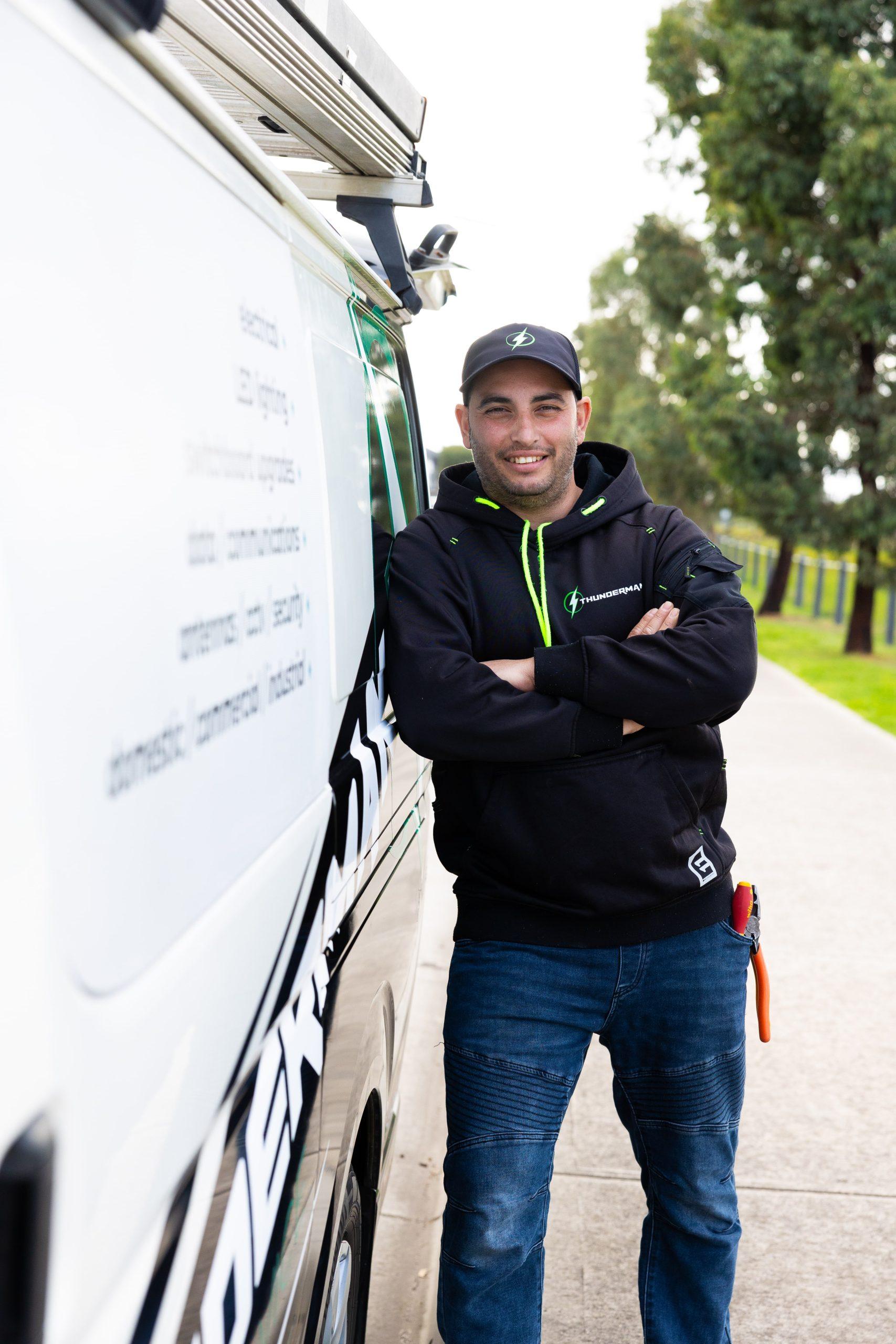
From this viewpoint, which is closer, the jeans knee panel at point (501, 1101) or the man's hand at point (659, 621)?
the jeans knee panel at point (501, 1101)

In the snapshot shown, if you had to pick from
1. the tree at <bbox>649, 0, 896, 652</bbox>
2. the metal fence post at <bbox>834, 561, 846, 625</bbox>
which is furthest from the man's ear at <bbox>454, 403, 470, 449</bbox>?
the metal fence post at <bbox>834, 561, 846, 625</bbox>

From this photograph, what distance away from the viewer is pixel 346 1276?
2252 millimetres

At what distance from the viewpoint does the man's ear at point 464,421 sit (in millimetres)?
2707

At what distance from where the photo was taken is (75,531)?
1.03 m

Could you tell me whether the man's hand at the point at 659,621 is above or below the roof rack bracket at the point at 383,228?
below

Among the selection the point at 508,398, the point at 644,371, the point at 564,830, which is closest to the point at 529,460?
the point at 508,398

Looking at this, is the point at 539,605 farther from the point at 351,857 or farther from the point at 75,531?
the point at 75,531

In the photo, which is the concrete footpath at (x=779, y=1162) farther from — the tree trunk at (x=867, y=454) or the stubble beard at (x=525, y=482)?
the tree trunk at (x=867, y=454)

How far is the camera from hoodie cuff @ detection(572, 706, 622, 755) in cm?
238

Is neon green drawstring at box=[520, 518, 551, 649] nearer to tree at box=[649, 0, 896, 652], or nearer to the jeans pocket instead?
the jeans pocket

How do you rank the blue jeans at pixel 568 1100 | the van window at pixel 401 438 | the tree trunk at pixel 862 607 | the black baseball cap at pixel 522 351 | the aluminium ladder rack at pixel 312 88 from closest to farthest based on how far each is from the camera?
the aluminium ladder rack at pixel 312 88 < the blue jeans at pixel 568 1100 < the black baseball cap at pixel 522 351 < the van window at pixel 401 438 < the tree trunk at pixel 862 607

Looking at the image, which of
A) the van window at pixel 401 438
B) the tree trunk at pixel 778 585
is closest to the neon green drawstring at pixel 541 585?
the van window at pixel 401 438

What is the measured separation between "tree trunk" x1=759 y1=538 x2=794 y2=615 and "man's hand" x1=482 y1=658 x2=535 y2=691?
77.2ft

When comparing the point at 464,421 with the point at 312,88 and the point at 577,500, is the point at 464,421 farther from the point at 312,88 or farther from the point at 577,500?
the point at 312,88
